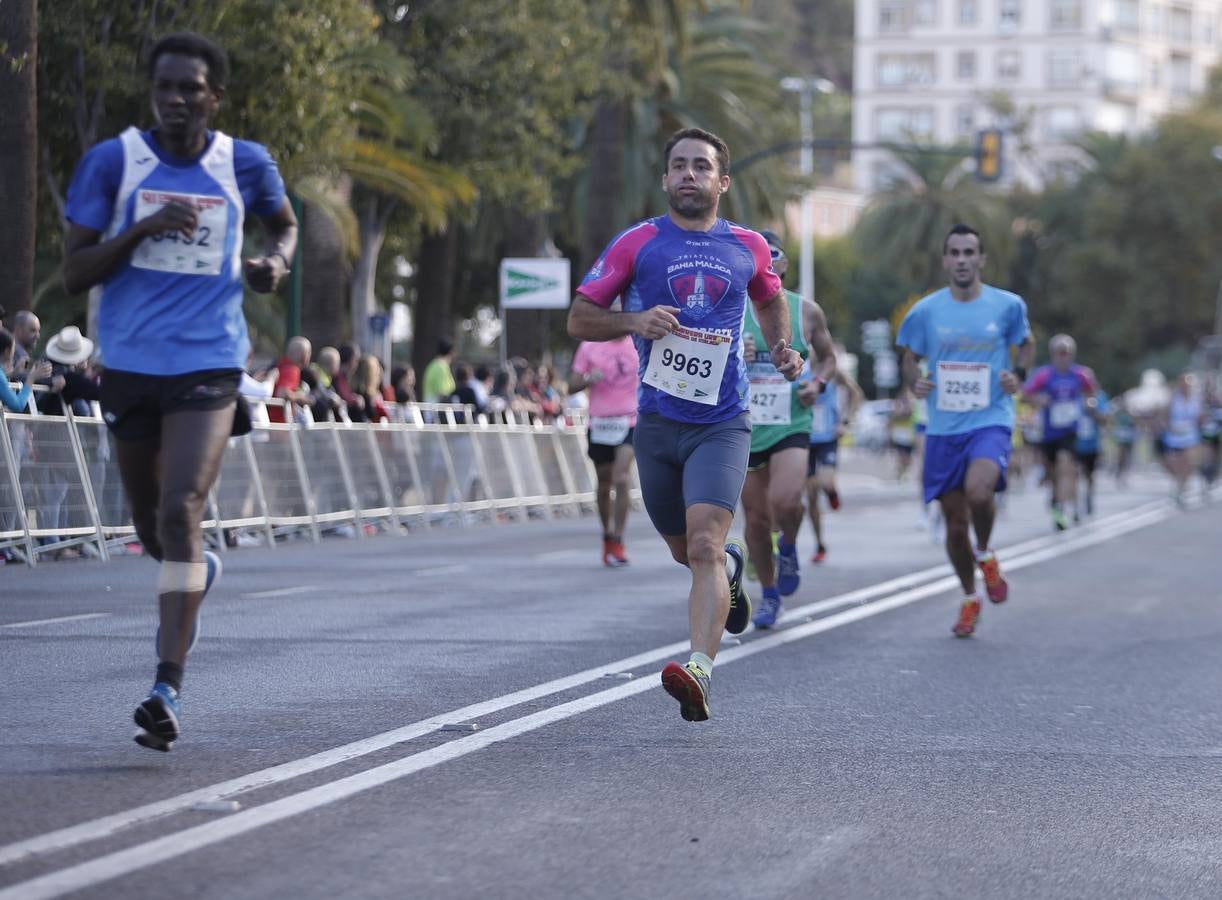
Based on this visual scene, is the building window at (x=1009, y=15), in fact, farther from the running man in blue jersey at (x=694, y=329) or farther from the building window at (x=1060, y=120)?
the running man in blue jersey at (x=694, y=329)

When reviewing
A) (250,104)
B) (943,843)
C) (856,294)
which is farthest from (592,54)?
(856,294)

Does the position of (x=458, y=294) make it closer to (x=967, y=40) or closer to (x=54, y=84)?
(x=54, y=84)

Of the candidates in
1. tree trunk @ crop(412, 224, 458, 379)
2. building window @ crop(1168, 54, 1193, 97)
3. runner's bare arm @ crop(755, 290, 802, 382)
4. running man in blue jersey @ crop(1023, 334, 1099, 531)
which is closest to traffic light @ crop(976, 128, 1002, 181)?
tree trunk @ crop(412, 224, 458, 379)

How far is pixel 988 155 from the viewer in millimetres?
38969

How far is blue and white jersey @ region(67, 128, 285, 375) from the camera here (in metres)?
6.69

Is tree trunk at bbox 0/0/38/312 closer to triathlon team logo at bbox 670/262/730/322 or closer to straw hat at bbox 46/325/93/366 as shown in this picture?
straw hat at bbox 46/325/93/366

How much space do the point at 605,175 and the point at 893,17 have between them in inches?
3335

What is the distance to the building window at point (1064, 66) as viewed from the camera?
4427 inches

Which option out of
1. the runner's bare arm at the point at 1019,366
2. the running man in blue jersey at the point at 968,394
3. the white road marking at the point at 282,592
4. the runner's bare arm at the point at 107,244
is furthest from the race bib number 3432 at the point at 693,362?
the white road marking at the point at 282,592

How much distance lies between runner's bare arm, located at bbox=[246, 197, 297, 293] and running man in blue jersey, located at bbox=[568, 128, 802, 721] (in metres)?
1.18

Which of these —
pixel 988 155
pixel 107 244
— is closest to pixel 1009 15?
pixel 988 155

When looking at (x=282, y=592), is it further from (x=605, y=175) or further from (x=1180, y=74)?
(x=1180, y=74)

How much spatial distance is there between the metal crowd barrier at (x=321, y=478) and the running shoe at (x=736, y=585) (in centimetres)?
777

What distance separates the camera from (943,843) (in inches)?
232
